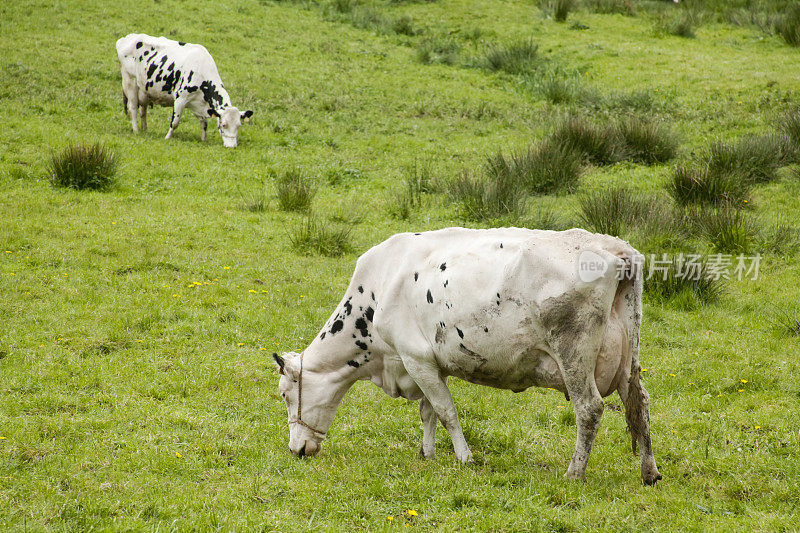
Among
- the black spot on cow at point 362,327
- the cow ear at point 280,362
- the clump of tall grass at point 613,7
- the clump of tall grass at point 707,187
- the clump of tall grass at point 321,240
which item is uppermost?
the clump of tall grass at point 613,7

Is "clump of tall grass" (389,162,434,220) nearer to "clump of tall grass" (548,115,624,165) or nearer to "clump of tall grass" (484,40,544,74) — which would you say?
"clump of tall grass" (548,115,624,165)

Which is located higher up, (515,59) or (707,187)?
(515,59)

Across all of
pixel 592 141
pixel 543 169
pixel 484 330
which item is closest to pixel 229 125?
pixel 543 169

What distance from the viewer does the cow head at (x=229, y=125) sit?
15395mm

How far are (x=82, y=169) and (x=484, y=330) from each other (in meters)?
9.54

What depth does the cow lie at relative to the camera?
15578mm

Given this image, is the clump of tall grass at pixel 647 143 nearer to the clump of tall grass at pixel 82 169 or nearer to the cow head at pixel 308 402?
the clump of tall grass at pixel 82 169

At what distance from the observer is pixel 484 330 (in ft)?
17.0

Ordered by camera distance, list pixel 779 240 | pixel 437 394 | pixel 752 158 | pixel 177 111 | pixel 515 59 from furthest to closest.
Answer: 1. pixel 515 59
2. pixel 177 111
3. pixel 752 158
4. pixel 779 240
5. pixel 437 394

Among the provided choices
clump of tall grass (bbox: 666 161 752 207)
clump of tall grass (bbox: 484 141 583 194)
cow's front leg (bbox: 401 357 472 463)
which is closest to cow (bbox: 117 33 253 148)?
clump of tall grass (bbox: 484 141 583 194)

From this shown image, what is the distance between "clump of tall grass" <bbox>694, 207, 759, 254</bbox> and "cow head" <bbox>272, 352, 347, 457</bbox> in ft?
21.7

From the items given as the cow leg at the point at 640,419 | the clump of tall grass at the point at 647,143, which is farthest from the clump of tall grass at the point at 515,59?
the cow leg at the point at 640,419

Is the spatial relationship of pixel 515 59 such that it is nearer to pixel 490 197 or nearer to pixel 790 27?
pixel 790 27

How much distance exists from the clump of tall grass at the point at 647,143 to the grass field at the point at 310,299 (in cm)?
39
